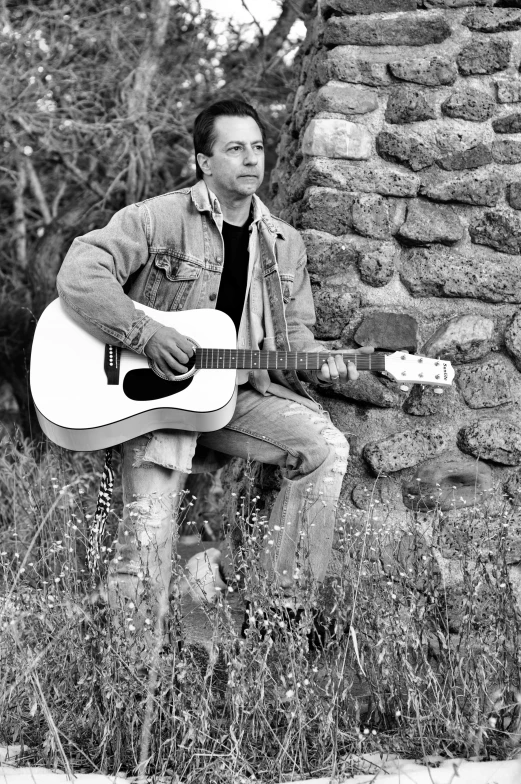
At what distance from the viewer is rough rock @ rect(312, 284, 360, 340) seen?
353 cm

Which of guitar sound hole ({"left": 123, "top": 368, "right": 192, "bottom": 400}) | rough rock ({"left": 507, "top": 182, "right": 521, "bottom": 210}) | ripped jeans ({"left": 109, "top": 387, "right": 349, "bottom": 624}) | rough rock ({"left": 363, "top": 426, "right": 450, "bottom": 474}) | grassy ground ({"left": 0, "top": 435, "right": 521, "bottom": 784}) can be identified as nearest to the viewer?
grassy ground ({"left": 0, "top": 435, "right": 521, "bottom": 784})

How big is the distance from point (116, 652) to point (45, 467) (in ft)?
7.60

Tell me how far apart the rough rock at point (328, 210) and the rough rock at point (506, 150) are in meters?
0.54

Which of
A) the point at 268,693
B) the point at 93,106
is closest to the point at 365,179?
the point at 268,693

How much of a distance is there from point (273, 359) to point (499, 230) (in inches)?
39.2

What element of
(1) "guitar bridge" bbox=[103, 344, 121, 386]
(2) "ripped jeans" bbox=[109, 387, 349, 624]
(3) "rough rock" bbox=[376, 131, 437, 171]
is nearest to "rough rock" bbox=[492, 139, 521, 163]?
(3) "rough rock" bbox=[376, 131, 437, 171]

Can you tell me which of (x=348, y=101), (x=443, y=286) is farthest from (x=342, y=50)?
(x=443, y=286)

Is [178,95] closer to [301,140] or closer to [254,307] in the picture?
[301,140]

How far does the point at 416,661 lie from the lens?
101 inches

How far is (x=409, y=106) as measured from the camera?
356cm

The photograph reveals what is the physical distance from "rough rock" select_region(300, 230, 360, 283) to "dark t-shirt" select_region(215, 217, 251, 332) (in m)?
0.26

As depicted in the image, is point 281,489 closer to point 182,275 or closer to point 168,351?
point 168,351

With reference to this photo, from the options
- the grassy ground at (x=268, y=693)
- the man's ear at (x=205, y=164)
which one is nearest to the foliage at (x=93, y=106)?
the man's ear at (x=205, y=164)

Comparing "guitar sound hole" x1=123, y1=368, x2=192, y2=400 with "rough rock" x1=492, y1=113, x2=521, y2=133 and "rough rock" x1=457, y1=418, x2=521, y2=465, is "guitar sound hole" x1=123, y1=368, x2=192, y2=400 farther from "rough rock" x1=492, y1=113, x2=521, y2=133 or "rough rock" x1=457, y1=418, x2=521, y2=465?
"rough rock" x1=492, y1=113, x2=521, y2=133
